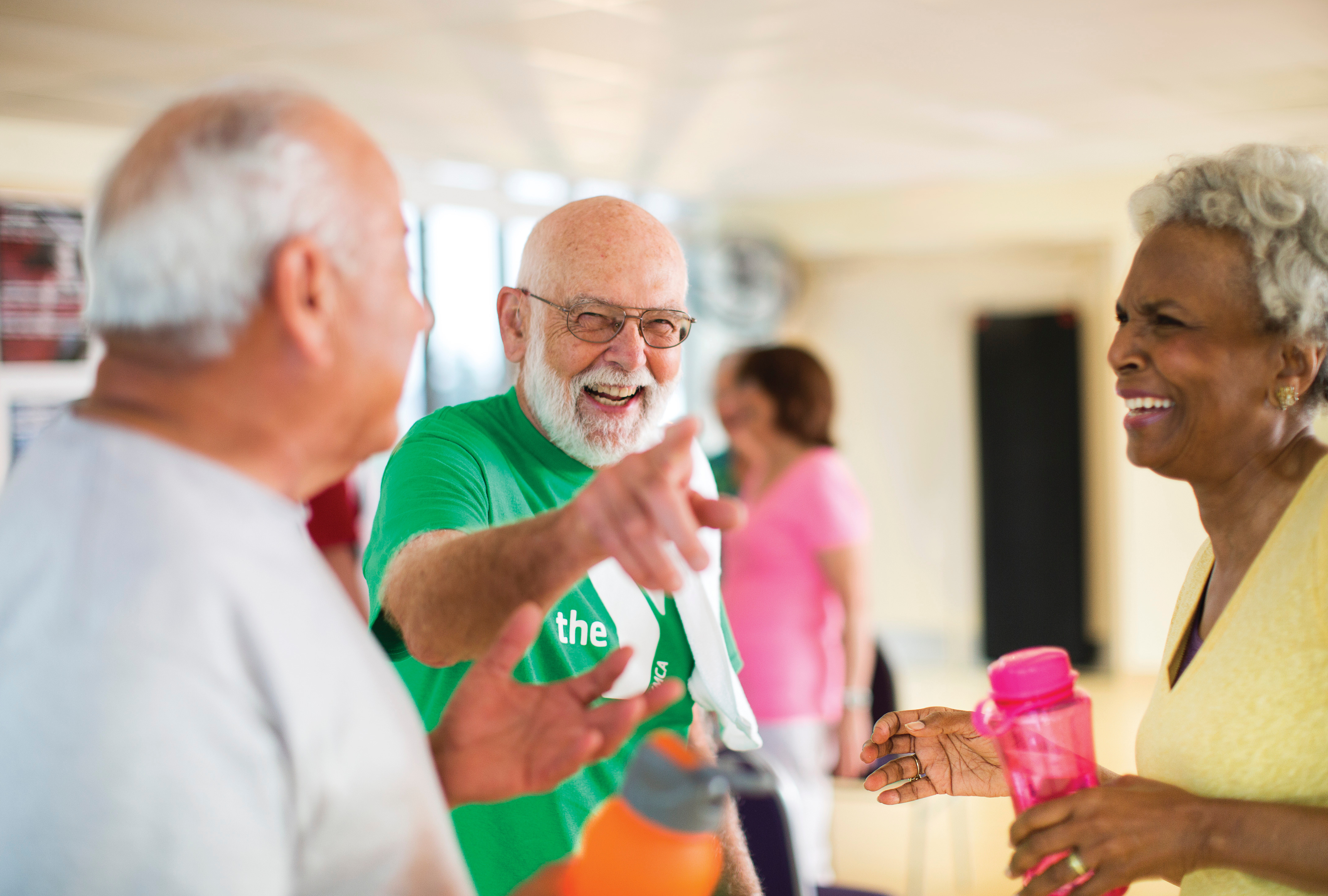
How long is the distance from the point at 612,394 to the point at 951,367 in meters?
6.19

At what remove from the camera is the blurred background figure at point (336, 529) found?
3.68 metres

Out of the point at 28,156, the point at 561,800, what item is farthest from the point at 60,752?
the point at 28,156

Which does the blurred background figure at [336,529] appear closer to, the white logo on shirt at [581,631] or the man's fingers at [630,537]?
the white logo on shirt at [581,631]

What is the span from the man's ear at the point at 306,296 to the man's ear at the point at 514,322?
842 millimetres

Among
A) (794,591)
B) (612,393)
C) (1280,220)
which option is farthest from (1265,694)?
(794,591)

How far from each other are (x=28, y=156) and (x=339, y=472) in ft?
15.0

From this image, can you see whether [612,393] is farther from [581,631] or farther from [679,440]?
[679,440]

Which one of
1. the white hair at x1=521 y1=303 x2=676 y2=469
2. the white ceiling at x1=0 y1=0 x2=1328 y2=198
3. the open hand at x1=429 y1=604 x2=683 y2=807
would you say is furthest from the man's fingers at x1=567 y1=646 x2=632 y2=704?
the white ceiling at x1=0 y1=0 x2=1328 y2=198

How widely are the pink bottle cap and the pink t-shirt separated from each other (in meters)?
2.31

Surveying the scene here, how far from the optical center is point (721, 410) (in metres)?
3.71

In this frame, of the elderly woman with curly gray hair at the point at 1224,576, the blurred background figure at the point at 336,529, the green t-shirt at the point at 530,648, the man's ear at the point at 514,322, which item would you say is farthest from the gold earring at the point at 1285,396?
the blurred background figure at the point at 336,529

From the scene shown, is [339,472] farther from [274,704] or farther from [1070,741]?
[1070,741]

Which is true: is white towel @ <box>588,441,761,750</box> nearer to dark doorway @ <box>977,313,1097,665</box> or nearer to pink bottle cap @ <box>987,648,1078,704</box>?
pink bottle cap @ <box>987,648,1078,704</box>

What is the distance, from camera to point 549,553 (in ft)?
3.13
